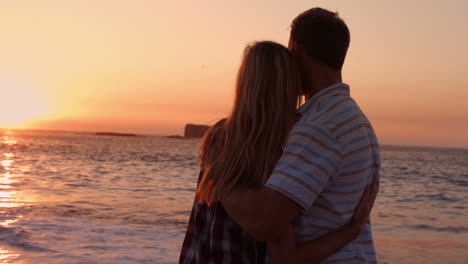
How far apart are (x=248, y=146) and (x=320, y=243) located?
44 cm

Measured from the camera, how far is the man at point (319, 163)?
175 cm

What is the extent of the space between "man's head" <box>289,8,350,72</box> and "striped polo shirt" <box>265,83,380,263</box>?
11 cm

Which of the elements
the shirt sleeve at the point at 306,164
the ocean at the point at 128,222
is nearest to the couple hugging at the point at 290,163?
the shirt sleeve at the point at 306,164

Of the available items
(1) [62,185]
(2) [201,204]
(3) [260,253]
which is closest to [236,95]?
(2) [201,204]

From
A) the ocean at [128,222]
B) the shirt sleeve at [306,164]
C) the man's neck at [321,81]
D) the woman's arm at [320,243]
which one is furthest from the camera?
the ocean at [128,222]

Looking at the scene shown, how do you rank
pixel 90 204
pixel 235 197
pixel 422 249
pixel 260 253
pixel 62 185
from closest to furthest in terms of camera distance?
pixel 235 197 → pixel 260 253 → pixel 422 249 → pixel 90 204 → pixel 62 185

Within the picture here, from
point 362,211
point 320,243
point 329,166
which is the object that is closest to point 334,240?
point 320,243

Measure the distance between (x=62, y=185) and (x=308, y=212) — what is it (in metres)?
14.1

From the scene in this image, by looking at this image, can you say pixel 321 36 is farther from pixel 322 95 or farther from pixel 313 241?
pixel 313 241

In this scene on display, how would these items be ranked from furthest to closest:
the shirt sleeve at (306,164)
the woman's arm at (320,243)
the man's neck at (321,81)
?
the man's neck at (321,81) < the woman's arm at (320,243) < the shirt sleeve at (306,164)

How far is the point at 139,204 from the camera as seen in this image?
40.0 ft

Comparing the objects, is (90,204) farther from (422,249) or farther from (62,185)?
(422,249)

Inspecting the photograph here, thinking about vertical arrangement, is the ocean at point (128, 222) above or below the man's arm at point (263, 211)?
below

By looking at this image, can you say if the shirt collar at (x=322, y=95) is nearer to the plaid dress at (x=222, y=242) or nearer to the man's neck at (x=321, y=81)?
the man's neck at (x=321, y=81)
